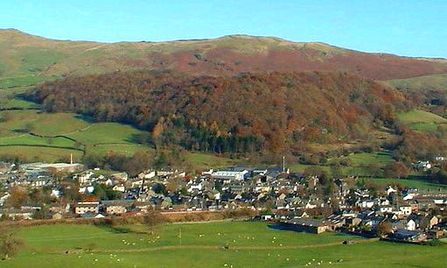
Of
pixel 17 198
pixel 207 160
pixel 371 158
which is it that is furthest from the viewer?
pixel 207 160

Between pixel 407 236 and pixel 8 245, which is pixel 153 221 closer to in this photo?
pixel 8 245

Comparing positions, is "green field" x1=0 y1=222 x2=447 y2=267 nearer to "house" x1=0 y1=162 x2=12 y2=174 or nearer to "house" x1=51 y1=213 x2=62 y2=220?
"house" x1=51 y1=213 x2=62 y2=220

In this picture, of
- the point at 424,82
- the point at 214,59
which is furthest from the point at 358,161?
the point at 214,59

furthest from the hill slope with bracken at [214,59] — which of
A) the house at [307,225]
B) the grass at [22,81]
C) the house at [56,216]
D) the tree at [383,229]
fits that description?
the tree at [383,229]

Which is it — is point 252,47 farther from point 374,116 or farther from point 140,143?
point 140,143

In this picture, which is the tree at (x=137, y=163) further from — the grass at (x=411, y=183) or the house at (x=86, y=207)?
the grass at (x=411, y=183)

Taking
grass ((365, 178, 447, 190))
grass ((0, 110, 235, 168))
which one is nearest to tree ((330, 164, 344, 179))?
grass ((365, 178, 447, 190))
